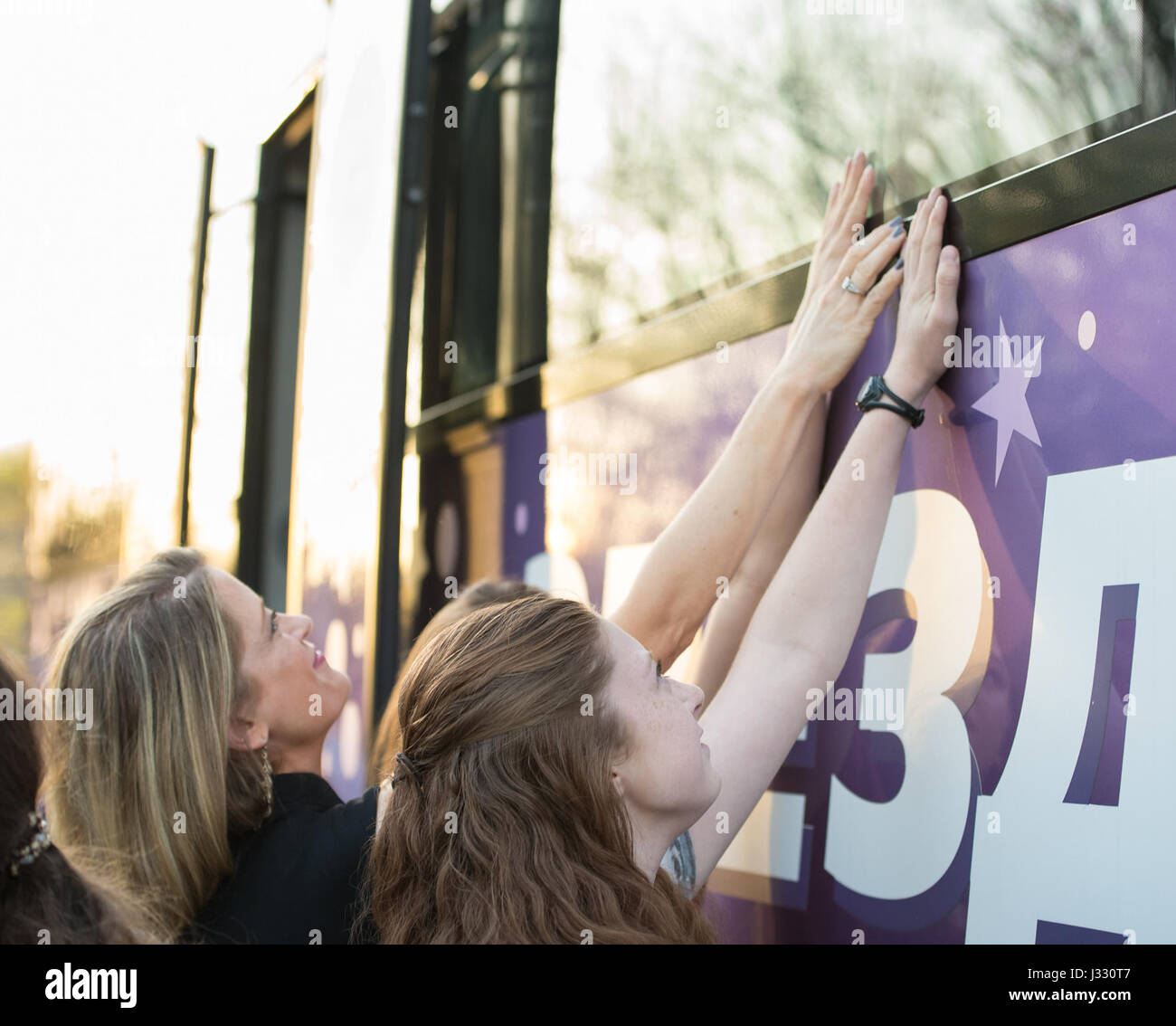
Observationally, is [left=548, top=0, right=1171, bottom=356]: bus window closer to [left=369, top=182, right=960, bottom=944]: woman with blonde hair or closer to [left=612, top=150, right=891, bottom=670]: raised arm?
[left=612, top=150, right=891, bottom=670]: raised arm

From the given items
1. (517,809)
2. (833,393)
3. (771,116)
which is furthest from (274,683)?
(771,116)

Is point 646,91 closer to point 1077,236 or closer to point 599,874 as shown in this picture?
point 1077,236

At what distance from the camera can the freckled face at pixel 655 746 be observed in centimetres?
138

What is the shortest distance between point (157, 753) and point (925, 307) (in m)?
1.20

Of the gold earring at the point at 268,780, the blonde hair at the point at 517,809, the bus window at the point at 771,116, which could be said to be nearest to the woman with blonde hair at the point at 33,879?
the blonde hair at the point at 517,809

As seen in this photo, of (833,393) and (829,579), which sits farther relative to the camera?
(833,393)

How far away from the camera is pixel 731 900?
6.79 ft

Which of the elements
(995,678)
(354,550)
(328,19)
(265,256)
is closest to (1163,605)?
(995,678)

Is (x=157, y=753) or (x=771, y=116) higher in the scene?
(x=771, y=116)

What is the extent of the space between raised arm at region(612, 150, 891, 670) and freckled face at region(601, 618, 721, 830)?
44cm

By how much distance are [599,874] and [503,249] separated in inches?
82.0

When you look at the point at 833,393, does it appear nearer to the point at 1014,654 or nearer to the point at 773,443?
the point at 773,443

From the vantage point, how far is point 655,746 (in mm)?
1385

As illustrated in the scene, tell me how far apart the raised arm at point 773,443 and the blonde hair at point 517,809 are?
18.3 inches
